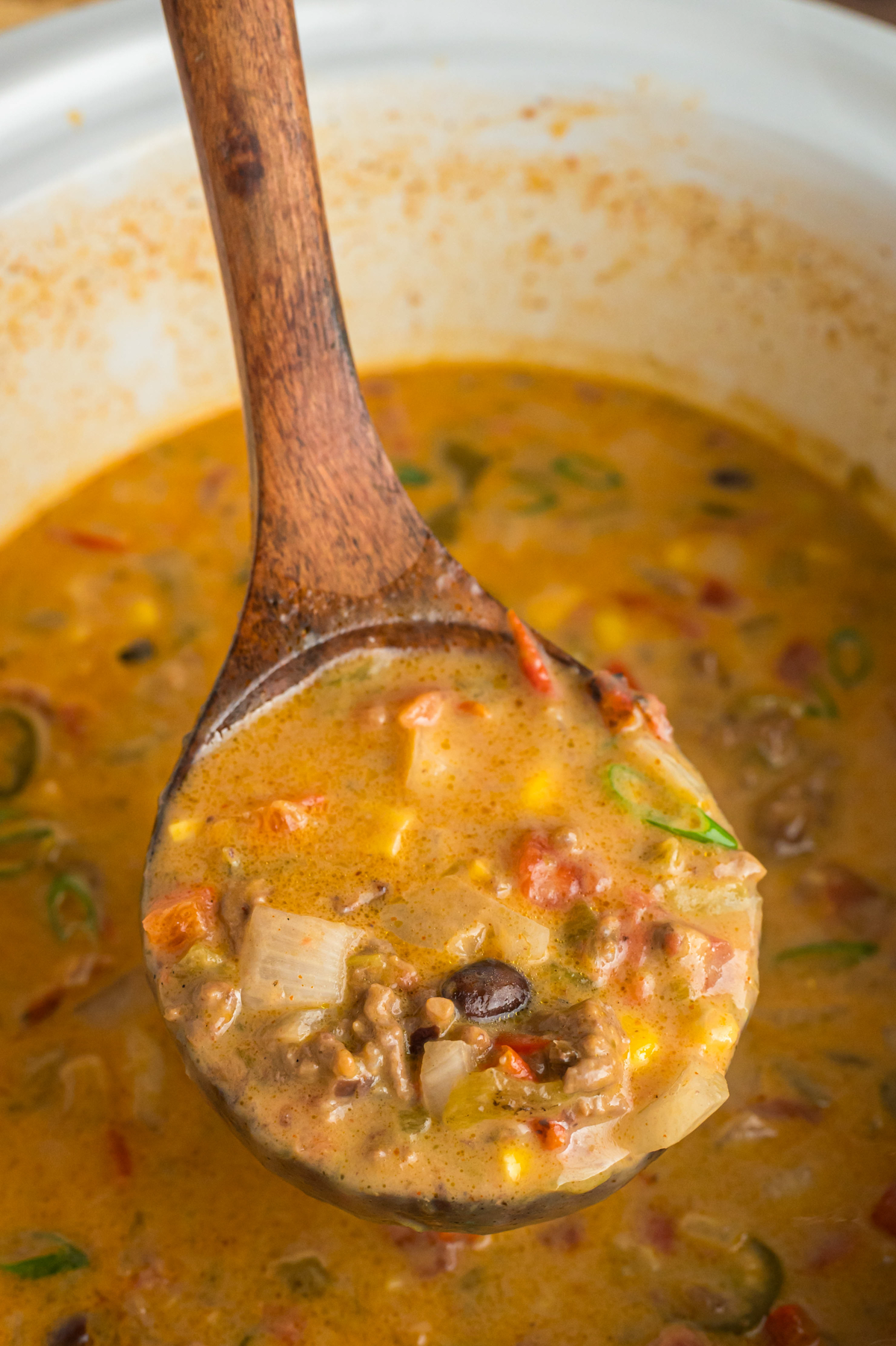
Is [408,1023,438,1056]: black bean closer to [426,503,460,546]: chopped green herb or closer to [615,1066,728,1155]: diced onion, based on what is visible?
[615,1066,728,1155]: diced onion

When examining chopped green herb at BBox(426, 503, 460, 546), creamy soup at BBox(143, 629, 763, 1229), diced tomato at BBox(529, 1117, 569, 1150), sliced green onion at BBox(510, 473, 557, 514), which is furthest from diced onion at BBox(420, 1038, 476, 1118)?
sliced green onion at BBox(510, 473, 557, 514)

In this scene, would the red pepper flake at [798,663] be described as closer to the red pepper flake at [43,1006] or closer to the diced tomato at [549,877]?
the diced tomato at [549,877]

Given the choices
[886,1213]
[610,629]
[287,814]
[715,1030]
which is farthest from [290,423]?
[886,1213]

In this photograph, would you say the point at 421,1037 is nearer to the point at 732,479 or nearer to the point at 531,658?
the point at 531,658

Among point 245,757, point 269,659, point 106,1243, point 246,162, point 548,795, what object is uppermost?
point 246,162

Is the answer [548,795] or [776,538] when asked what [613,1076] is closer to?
[548,795]

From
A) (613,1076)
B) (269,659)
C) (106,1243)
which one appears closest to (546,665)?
(269,659)
